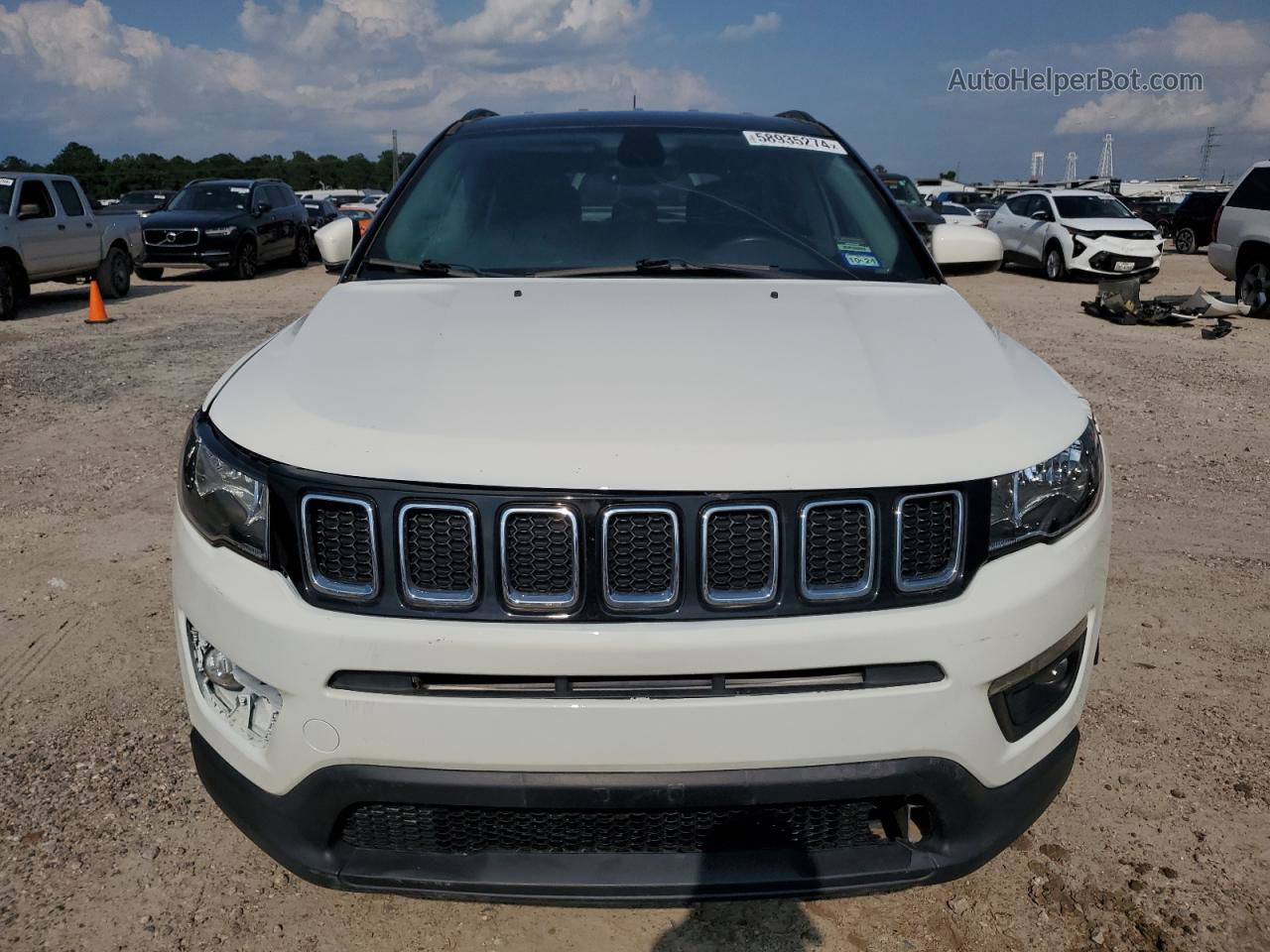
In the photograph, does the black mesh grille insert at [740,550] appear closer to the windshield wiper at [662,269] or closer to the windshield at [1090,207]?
the windshield wiper at [662,269]

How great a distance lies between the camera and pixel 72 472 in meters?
5.95

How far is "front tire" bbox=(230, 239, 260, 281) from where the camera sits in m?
18.4

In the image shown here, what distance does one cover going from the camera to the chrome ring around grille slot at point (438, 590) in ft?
5.86

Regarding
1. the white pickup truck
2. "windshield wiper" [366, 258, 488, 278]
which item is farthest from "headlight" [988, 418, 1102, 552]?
the white pickup truck

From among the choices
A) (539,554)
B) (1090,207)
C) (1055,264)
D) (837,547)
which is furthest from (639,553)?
(1090,207)

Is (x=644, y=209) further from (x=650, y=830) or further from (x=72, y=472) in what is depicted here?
(x=72, y=472)

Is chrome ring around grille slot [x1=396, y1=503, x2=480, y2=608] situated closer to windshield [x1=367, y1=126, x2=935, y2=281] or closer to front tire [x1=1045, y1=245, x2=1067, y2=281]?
windshield [x1=367, y1=126, x2=935, y2=281]

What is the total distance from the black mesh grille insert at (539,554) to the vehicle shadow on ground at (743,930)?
0.83 meters

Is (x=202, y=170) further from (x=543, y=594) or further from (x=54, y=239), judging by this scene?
(x=543, y=594)

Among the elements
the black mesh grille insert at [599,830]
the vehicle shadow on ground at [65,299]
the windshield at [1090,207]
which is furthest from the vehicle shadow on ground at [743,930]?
the windshield at [1090,207]

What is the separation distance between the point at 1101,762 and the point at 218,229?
1809 cm

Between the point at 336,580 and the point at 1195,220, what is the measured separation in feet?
93.6

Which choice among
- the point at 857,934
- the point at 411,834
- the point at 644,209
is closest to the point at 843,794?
the point at 857,934

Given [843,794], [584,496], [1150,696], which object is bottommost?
[1150,696]
